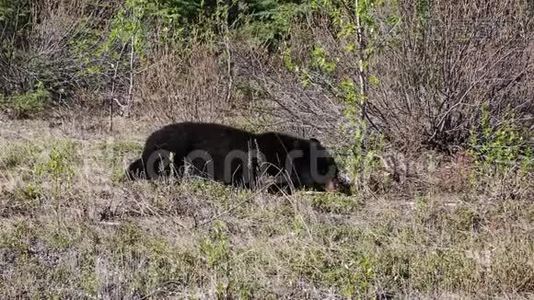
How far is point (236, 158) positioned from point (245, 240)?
72.2 inches

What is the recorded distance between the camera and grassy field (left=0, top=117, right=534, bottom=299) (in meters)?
4.46

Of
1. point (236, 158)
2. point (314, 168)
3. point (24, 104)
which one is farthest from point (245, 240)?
point (24, 104)

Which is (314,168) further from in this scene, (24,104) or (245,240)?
(24,104)

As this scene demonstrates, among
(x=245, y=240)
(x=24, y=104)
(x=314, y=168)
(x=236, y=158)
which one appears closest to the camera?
(x=245, y=240)

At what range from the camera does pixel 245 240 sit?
213 inches

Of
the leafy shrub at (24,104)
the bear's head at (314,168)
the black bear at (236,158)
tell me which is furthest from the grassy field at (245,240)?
the leafy shrub at (24,104)

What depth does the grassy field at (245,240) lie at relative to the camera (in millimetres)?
4461

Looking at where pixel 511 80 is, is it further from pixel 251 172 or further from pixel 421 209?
pixel 251 172

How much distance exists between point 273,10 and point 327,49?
5.06 metres

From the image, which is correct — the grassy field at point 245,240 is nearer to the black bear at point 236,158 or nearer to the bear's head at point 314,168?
the black bear at point 236,158

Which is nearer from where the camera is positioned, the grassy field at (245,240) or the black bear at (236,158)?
the grassy field at (245,240)

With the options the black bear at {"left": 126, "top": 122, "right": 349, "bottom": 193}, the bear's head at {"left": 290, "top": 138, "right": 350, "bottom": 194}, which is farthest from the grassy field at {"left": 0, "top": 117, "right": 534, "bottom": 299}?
the bear's head at {"left": 290, "top": 138, "right": 350, "bottom": 194}

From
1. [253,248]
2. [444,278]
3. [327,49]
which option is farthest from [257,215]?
[327,49]

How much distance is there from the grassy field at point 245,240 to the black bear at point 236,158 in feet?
1.09
